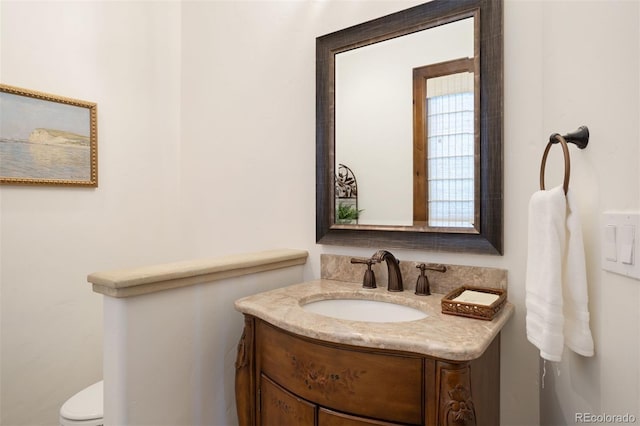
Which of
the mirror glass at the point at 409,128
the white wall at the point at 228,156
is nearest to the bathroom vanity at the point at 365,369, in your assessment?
the white wall at the point at 228,156

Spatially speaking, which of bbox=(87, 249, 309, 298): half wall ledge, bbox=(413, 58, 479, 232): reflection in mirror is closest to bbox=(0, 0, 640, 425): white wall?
bbox=(413, 58, 479, 232): reflection in mirror

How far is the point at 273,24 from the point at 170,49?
827mm

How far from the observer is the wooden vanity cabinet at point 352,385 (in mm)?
891

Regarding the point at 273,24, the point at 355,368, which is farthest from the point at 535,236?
the point at 273,24

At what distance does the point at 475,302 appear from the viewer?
1162 millimetres

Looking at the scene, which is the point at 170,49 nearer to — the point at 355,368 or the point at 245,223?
the point at 245,223

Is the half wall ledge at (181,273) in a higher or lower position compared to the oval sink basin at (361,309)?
higher

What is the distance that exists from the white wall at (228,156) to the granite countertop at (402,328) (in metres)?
0.24

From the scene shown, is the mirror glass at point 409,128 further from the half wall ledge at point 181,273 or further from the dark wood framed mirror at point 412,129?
the half wall ledge at point 181,273

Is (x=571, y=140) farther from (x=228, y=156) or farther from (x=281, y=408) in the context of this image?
(x=228, y=156)

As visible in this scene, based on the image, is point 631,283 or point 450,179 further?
point 450,179

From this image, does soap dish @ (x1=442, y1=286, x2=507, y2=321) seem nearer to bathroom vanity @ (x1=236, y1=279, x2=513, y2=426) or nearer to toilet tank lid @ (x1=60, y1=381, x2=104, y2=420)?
bathroom vanity @ (x1=236, y1=279, x2=513, y2=426)

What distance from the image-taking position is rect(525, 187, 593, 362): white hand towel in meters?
0.87

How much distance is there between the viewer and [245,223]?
2.07 metres
